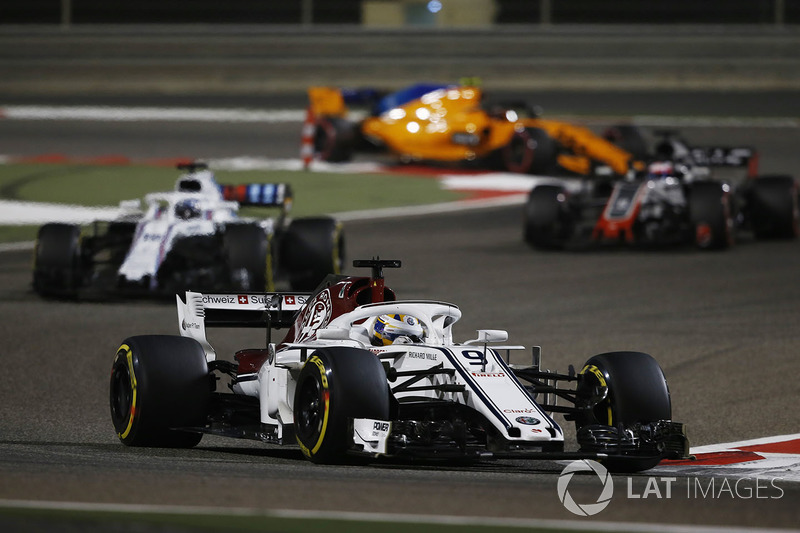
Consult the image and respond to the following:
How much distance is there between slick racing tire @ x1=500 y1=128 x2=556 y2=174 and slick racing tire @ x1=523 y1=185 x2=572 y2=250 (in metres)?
6.32

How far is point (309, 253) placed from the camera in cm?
1580

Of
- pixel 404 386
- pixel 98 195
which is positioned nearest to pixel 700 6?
pixel 98 195

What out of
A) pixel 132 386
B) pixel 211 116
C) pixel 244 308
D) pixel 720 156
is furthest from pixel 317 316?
pixel 211 116

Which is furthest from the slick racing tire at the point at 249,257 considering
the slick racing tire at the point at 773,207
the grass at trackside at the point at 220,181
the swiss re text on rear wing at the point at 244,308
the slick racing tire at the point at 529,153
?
the slick racing tire at the point at 529,153

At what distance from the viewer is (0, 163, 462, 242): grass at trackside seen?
927 inches

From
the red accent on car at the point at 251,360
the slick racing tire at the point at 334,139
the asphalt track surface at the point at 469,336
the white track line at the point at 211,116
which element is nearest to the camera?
the asphalt track surface at the point at 469,336

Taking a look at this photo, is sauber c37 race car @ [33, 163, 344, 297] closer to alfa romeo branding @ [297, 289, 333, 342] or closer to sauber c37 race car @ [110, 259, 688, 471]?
sauber c37 race car @ [110, 259, 688, 471]

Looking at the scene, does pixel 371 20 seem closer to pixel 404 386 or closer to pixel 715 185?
pixel 715 185

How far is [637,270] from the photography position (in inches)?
707

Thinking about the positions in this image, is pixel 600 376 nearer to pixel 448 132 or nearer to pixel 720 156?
pixel 720 156

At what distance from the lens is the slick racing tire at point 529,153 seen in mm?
25906

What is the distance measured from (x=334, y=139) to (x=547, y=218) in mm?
9238

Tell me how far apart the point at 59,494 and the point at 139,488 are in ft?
1.17

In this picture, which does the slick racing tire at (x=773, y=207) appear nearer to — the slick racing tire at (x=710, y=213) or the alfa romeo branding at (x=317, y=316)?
the slick racing tire at (x=710, y=213)
